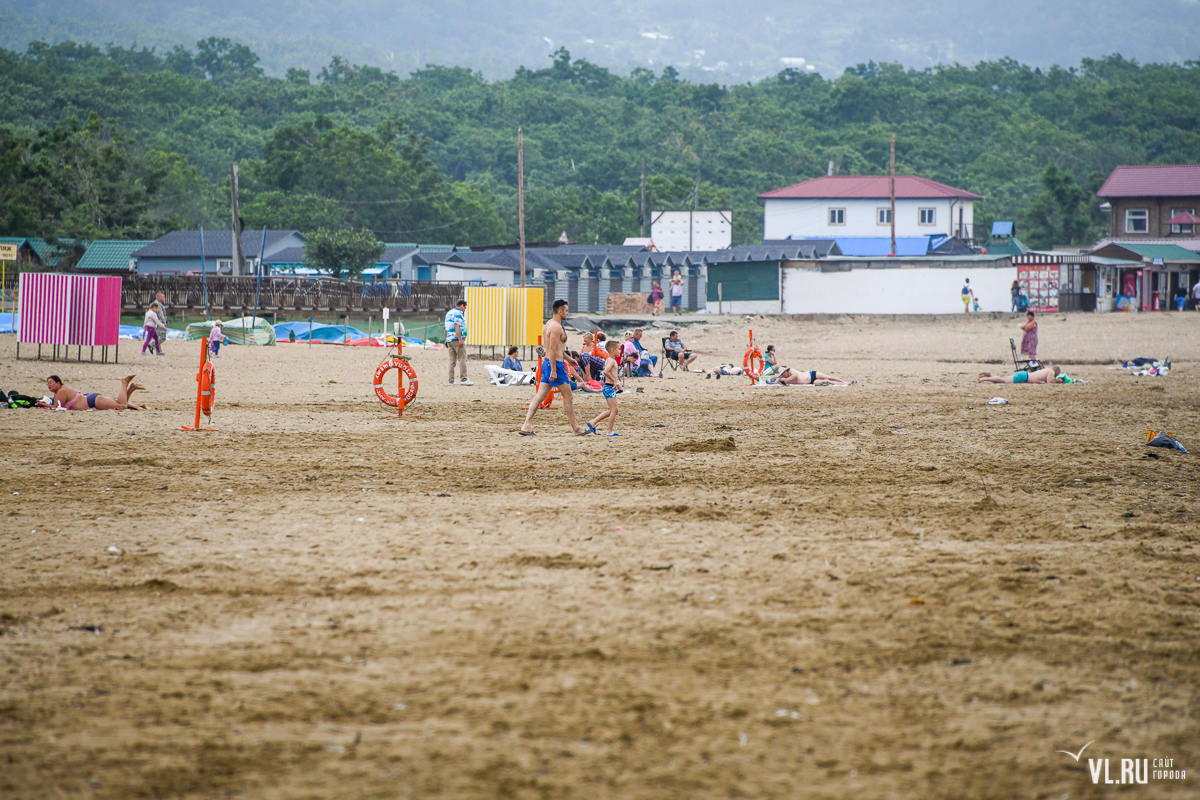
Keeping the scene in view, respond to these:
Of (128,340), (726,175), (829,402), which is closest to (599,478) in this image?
(829,402)

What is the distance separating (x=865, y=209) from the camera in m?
61.4

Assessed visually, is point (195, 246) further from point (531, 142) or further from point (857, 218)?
point (531, 142)

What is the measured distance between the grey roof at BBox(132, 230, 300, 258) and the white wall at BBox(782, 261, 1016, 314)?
27.6 metres

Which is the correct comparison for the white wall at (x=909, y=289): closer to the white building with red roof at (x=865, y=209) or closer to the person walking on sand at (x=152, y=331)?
the white building with red roof at (x=865, y=209)

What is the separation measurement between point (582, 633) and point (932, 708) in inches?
65.5

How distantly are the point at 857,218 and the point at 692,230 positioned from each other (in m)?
9.80

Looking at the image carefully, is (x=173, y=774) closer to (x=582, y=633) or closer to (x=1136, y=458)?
(x=582, y=633)

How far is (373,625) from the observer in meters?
5.23

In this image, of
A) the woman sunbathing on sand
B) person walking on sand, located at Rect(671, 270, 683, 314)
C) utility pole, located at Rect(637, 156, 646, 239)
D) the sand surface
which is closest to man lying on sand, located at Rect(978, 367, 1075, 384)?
the woman sunbathing on sand

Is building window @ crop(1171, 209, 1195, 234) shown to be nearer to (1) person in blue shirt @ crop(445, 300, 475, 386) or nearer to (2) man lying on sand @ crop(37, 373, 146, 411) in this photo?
(1) person in blue shirt @ crop(445, 300, 475, 386)

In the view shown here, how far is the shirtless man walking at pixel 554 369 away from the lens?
12180 mm

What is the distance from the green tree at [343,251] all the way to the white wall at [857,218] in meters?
19.5

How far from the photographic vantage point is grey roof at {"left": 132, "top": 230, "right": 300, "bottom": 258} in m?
51.9

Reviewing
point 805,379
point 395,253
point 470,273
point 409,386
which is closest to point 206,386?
point 409,386
